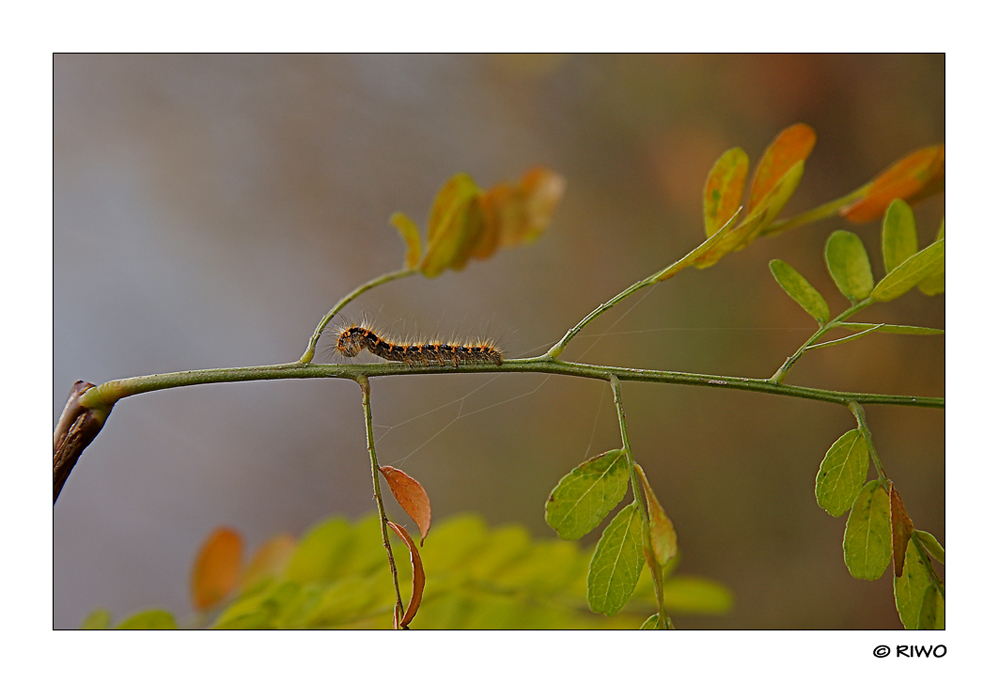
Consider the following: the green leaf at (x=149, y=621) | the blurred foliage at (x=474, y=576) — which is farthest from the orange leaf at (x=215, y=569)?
the green leaf at (x=149, y=621)

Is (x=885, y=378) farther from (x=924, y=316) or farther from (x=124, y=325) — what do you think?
(x=124, y=325)

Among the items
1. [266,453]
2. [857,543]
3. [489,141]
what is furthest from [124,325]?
[857,543]

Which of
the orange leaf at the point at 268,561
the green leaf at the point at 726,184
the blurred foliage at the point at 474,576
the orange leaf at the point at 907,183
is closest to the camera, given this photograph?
the green leaf at the point at 726,184

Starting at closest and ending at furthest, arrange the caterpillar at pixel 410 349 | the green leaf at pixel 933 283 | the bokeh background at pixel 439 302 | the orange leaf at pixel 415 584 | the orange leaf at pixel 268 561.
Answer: the orange leaf at pixel 415 584 → the green leaf at pixel 933 283 → the caterpillar at pixel 410 349 → the orange leaf at pixel 268 561 → the bokeh background at pixel 439 302

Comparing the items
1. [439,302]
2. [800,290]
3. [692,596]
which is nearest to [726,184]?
[800,290]

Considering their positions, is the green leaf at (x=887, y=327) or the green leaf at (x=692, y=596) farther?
the green leaf at (x=692, y=596)

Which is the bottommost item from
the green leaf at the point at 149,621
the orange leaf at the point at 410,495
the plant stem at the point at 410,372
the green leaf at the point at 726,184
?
the green leaf at the point at 149,621

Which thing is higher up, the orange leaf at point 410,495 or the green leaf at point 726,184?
the green leaf at point 726,184

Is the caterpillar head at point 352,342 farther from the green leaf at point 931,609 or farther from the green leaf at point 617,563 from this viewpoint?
the green leaf at point 931,609
